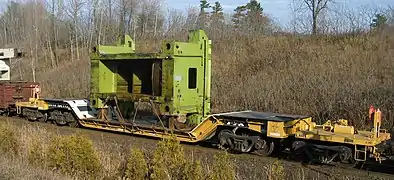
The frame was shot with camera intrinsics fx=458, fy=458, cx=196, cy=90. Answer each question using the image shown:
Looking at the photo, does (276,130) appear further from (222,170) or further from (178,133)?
(222,170)

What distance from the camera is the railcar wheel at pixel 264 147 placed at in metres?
11.2

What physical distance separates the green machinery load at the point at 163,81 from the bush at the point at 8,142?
13.8ft

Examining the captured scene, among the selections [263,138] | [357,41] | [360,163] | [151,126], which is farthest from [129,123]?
[357,41]

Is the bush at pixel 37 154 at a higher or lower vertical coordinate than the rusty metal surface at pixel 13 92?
lower

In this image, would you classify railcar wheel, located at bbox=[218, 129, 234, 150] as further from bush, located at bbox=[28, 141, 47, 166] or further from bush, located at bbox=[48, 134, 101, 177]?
bush, located at bbox=[28, 141, 47, 166]

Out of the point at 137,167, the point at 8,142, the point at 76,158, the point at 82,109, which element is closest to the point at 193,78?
the point at 82,109

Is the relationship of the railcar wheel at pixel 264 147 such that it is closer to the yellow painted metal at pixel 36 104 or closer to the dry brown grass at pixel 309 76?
the dry brown grass at pixel 309 76

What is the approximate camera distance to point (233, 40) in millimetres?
25594

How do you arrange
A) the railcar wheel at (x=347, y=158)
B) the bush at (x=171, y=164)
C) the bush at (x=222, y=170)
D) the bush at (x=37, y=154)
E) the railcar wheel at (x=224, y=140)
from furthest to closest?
the railcar wheel at (x=224, y=140)
the railcar wheel at (x=347, y=158)
the bush at (x=37, y=154)
the bush at (x=171, y=164)
the bush at (x=222, y=170)

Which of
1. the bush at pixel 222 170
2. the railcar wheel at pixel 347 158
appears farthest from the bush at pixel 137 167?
the railcar wheel at pixel 347 158

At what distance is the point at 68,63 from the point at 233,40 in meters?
18.5

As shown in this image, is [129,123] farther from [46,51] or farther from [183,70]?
[46,51]

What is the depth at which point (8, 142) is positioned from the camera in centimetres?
1080

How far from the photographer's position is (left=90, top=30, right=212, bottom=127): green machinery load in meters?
13.5
